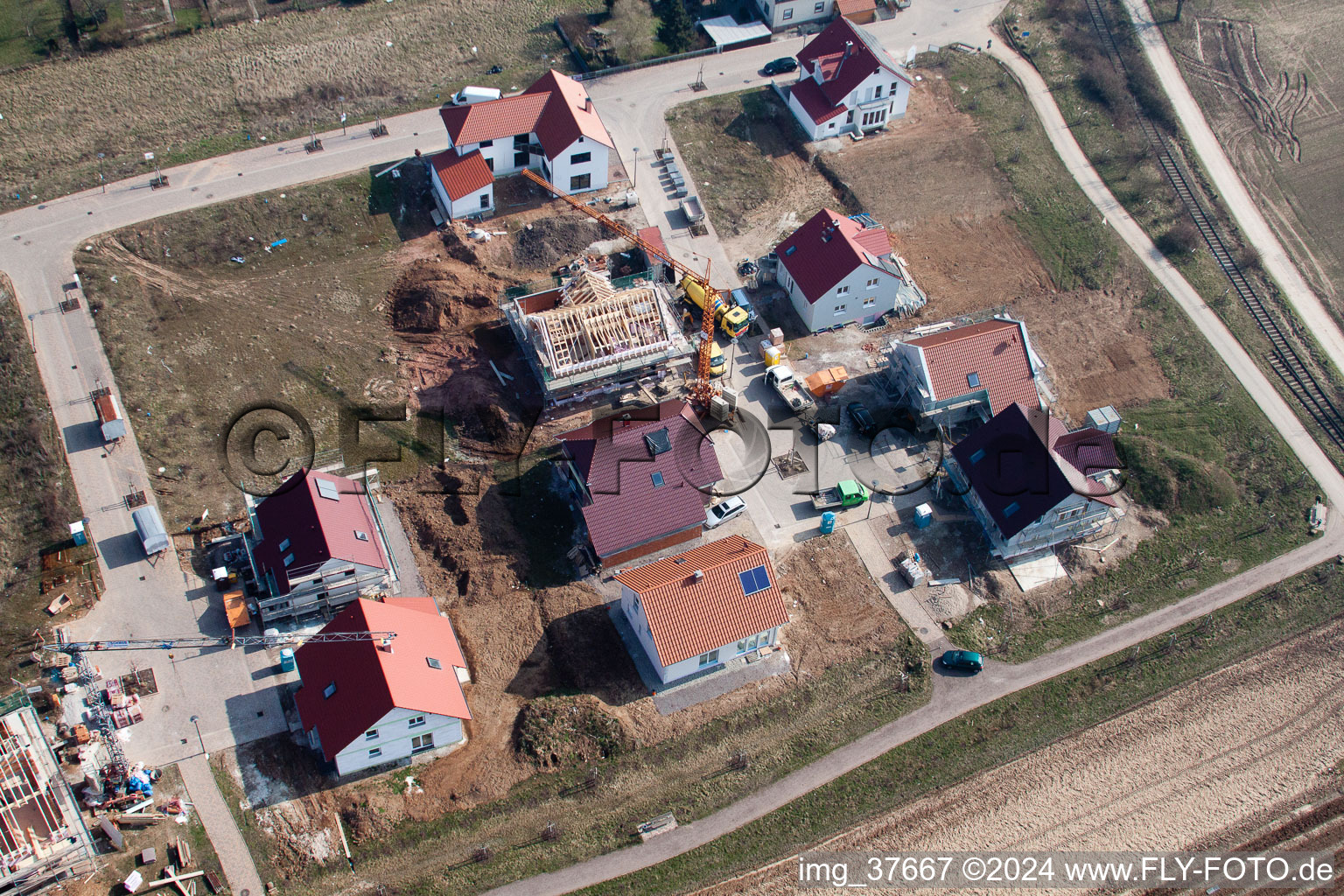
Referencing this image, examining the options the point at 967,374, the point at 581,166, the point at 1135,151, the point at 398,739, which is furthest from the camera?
the point at 1135,151

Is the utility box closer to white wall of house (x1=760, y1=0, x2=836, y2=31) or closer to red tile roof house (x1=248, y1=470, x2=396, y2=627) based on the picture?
red tile roof house (x1=248, y1=470, x2=396, y2=627)

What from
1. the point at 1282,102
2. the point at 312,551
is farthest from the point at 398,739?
the point at 1282,102

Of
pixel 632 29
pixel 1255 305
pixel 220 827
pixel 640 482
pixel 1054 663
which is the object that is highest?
pixel 632 29

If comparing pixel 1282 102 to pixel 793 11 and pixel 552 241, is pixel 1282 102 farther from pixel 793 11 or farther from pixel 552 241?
pixel 552 241

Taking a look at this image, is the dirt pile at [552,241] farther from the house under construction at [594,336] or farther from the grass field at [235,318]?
the grass field at [235,318]

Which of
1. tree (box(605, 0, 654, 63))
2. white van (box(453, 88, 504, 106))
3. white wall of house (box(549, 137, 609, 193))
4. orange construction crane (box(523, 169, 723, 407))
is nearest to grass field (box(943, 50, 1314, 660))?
orange construction crane (box(523, 169, 723, 407))

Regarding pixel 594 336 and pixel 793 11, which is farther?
pixel 793 11

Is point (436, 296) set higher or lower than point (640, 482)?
higher

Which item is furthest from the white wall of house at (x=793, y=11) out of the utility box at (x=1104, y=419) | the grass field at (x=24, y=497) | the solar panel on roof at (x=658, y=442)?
the grass field at (x=24, y=497)
